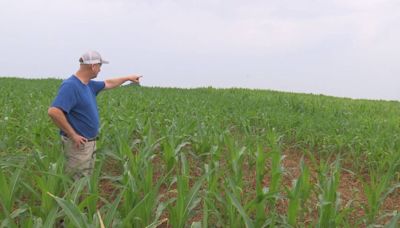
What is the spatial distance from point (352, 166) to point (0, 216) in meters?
4.78

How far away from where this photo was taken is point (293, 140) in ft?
25.3

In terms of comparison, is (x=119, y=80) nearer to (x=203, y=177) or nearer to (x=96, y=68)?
(x=96, y=68)

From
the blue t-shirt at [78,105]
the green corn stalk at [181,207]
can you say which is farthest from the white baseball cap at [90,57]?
the green corn stalk at [181,207]

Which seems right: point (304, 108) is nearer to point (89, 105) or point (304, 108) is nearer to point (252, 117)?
point (252, 117)

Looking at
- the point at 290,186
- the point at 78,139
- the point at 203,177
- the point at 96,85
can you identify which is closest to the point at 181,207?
the point at 203,177

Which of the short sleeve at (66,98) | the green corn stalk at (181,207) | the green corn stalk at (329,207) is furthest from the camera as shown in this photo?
the short sleeve at (66,98)

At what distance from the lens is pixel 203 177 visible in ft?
10.8

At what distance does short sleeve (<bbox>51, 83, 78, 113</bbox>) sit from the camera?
407 centimetres

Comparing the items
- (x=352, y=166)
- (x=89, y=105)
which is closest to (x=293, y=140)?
(x=352, y=166)

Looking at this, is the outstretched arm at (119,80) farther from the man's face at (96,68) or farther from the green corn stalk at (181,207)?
the green corn stalk at (181,207)

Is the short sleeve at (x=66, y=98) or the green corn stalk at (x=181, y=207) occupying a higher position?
the short sleeve at (x=66, y=98)

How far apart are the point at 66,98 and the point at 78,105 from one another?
20 cm

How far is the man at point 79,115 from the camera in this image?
4.08 m

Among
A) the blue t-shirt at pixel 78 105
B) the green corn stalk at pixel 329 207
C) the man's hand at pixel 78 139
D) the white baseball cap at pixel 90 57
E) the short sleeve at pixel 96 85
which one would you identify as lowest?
the green corn stalk at pixel 329 207
